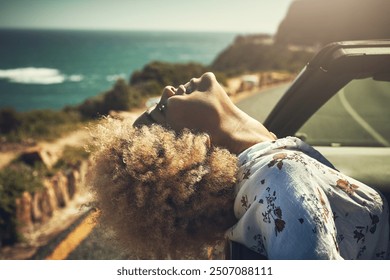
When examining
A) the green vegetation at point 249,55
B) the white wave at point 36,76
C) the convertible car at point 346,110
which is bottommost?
the white wave at point 36,76

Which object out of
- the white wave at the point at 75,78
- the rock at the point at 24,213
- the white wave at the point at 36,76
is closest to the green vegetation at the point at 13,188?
the rock at the point at 24,213

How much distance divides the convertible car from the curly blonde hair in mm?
165

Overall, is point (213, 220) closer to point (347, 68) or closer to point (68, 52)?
point (347, 68)

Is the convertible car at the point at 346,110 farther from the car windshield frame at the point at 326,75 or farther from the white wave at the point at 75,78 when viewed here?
Result: the white wave at the point at 75,78

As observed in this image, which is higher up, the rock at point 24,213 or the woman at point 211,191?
the woman at point 211,191

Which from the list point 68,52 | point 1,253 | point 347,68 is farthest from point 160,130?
point 68,52

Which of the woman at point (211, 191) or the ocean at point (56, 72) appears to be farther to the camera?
the ocean at point (56, 72)

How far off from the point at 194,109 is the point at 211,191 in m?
0.31

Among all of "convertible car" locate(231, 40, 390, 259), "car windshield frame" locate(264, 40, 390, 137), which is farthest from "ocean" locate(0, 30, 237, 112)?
"car windshield frame" locate(264, 40, 390, 137)

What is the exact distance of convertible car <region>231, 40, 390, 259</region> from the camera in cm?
148

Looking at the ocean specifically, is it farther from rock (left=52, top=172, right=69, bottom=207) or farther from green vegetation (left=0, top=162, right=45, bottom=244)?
rock (left=52, top=172, right=69, bottom=207)

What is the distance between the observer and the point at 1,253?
5.87 m

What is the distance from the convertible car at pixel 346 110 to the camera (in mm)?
1484
